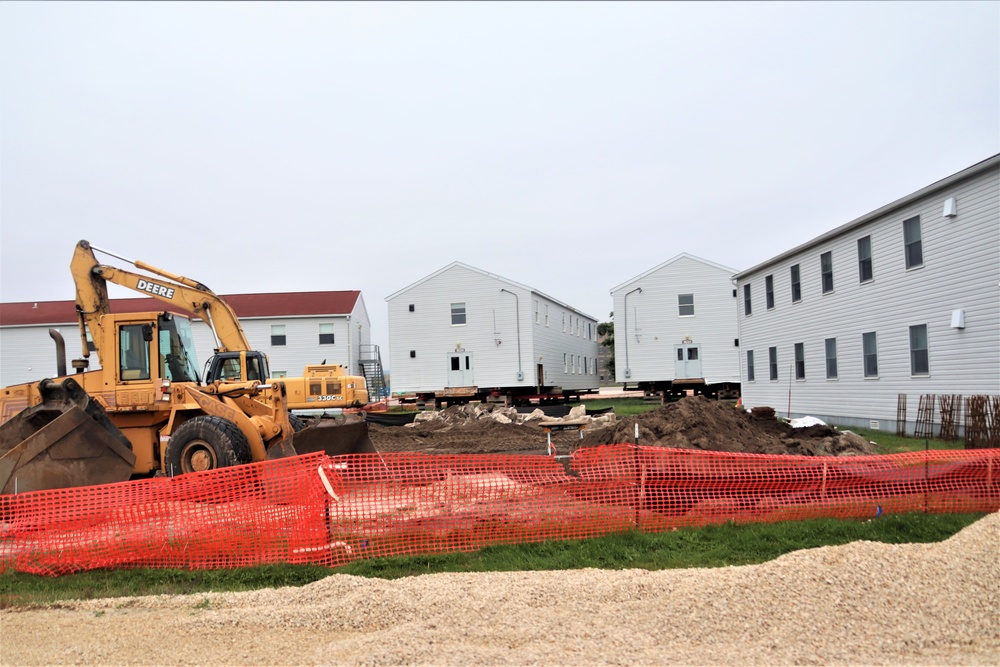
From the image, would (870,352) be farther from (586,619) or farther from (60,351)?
(60,351)

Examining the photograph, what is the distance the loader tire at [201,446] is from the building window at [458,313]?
83.2ft

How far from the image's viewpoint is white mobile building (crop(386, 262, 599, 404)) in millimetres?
36750

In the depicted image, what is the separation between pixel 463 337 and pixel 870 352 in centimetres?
1967

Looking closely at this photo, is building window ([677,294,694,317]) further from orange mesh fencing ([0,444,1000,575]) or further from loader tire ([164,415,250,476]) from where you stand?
loader tire ([164,415,250,476])

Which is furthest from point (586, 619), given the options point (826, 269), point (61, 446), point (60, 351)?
point (826, 269)

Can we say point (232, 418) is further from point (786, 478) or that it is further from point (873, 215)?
point (873, 215)


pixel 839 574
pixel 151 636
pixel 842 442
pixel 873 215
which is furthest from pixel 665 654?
pixel 873 215

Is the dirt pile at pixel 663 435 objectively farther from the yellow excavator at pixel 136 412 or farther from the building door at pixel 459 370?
the building door at pixel 459 370

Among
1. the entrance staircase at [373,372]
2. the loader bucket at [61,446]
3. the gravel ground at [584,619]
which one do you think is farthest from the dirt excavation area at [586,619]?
the entrance staircase at [373,372]

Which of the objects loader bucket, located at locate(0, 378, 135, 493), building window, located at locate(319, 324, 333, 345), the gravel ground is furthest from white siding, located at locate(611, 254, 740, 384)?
the gravel ground

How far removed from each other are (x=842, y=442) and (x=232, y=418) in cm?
1074

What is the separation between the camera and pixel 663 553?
744 cm

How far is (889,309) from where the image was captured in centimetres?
2047

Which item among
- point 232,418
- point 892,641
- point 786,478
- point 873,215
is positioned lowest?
point 892,641
